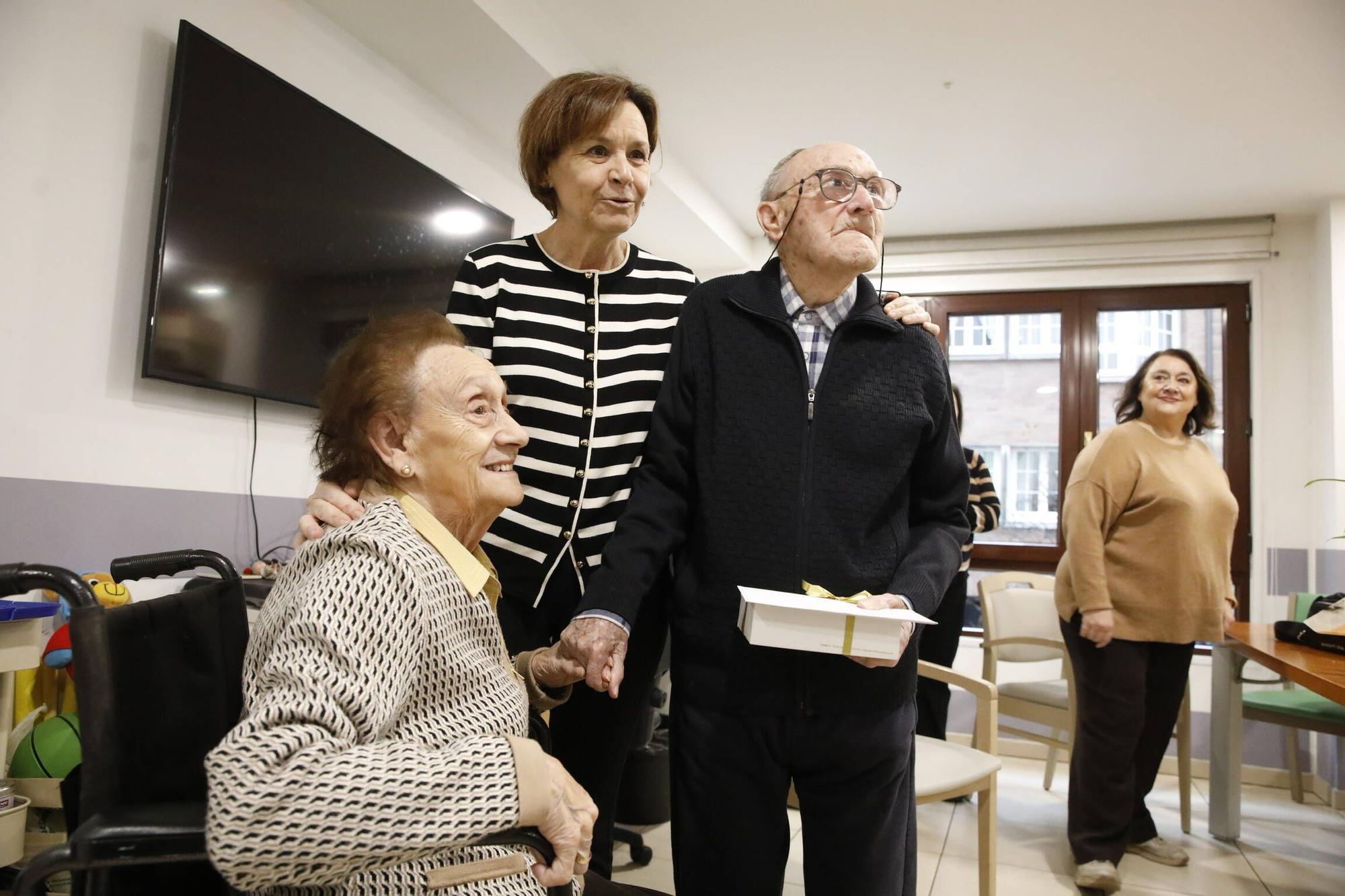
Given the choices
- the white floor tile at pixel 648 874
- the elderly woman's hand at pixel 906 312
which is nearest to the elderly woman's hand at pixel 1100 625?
the white floor tile at pixel 648 874

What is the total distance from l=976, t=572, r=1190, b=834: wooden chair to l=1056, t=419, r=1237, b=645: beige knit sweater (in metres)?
0.66

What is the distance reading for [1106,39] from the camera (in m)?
3.44

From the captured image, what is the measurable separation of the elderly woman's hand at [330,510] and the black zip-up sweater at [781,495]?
344 mm

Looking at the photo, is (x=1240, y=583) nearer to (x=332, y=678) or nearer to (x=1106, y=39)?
(x=1106, y=39)

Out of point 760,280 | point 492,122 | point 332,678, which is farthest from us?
point 492,122

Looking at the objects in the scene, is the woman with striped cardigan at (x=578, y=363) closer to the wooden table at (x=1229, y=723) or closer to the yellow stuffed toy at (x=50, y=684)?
the yellow stuffed toy at (x=50, y=684)

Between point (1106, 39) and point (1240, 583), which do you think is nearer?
point (1106, 39)

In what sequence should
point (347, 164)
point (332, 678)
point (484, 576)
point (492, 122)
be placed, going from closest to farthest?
point (332, 678), point (484, 576), point (347, 164), point (492, 122)

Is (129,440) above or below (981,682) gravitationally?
above

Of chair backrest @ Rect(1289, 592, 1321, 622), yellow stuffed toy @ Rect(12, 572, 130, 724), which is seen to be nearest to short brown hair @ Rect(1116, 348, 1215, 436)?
chair backrest @ Rect(1289, 592, 1321, 622)

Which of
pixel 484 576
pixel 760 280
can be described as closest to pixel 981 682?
pixel 760 280

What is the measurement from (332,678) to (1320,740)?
5446mm

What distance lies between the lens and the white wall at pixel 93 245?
82.4 inches

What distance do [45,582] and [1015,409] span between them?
18.8 feet
